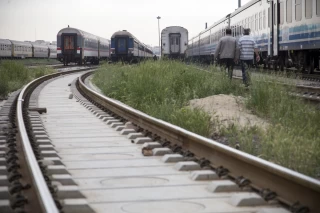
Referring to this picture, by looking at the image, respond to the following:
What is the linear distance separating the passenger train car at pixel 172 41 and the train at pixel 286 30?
53.7 feet

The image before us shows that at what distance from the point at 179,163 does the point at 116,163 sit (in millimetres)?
780

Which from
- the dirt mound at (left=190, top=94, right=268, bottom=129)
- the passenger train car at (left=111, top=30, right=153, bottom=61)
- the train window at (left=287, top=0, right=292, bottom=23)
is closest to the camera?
the dirt mound at (left=190, top=94, right=268, bottom=129)

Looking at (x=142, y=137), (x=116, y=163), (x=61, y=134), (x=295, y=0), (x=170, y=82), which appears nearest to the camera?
(x=116, y=163)

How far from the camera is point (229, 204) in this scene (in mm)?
4445

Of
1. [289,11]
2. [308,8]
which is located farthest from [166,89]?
[289,11]

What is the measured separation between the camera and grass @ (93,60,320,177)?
614 cm

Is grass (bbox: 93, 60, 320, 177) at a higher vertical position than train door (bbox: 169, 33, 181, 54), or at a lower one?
lower

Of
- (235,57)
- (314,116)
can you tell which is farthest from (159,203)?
(235,57)

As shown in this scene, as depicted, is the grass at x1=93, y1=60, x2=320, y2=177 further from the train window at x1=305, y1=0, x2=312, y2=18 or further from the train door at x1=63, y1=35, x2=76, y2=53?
the train door at x1=63, y1=35, x2=76, y2=53

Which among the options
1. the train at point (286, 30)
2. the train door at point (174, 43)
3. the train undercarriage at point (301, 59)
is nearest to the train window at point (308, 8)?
the train at point (286, 30)

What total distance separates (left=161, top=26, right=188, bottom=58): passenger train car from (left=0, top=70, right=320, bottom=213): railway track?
126ft

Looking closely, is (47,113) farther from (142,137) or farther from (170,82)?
(142,137)

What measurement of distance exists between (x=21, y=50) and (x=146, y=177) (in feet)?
209

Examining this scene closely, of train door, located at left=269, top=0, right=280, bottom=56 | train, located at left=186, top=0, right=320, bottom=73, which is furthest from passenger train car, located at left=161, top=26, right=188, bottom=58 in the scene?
train door, located at left=269, top=0, right=280, bottom=56
